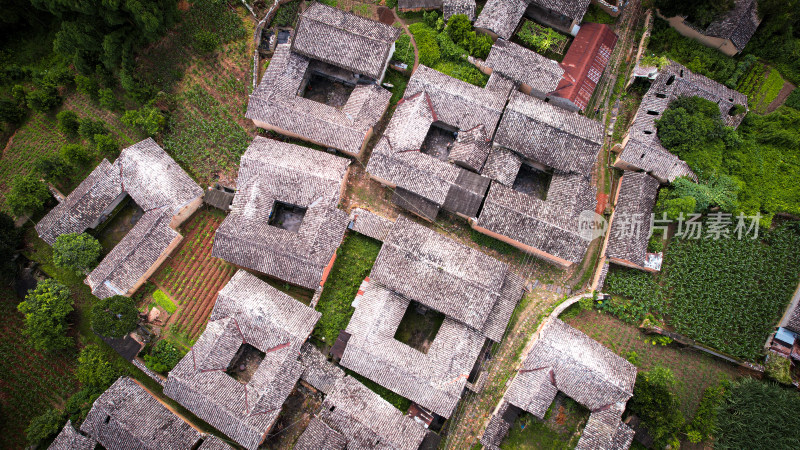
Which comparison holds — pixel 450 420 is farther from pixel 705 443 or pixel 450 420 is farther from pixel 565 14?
pixel 565 14

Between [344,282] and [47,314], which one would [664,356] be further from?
[47,314]

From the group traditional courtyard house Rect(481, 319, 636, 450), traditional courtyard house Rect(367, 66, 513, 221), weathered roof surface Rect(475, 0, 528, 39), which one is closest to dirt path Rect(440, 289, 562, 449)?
traditional courtyard house Rect(481, 319, 636, 450)

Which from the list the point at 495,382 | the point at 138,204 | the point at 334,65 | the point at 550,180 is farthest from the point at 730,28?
the point at 138,204

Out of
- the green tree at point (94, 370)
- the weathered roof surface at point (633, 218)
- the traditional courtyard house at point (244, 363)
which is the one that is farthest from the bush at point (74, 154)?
the weathered roof surface at point (633, 218)

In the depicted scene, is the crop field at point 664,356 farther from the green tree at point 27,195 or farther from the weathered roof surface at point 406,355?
the green tree at point 27,195

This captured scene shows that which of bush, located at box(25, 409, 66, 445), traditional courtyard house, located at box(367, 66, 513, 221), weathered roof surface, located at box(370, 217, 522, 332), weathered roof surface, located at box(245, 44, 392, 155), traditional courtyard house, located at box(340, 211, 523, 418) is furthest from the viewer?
weathered roof surface, located at box(245, 44, 392, 155)

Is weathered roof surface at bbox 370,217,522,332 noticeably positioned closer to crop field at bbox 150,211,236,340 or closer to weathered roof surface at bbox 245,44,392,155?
weathered roof surface at bbox 245,44,392,155
